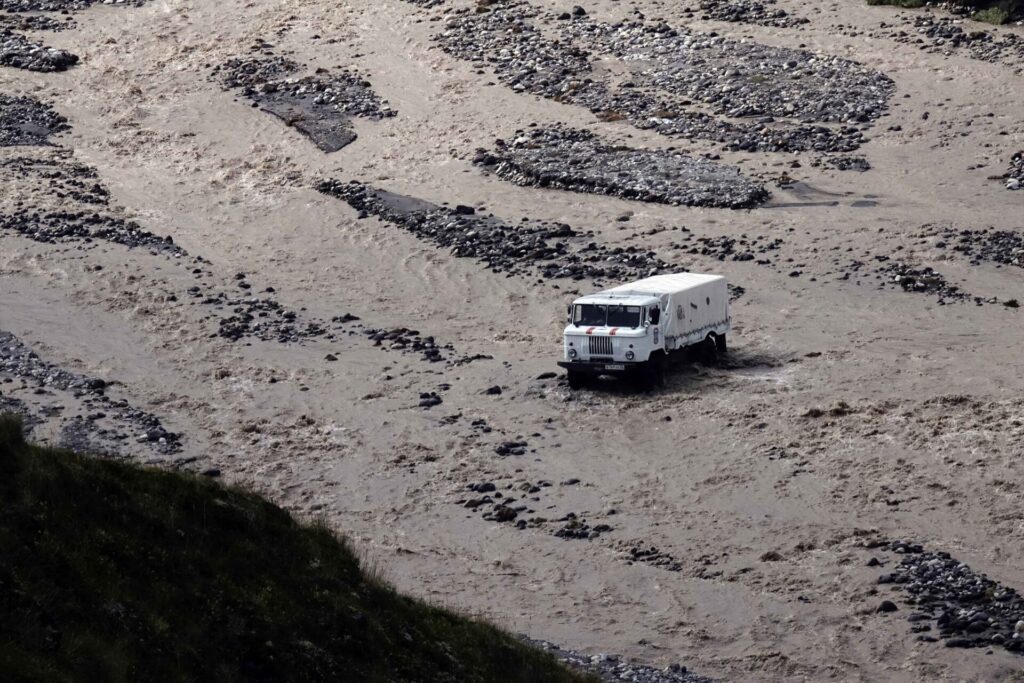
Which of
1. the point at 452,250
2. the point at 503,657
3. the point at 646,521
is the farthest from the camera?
the point at 452,250

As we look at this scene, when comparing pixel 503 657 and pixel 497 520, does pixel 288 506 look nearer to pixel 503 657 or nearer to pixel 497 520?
pixel 497 520

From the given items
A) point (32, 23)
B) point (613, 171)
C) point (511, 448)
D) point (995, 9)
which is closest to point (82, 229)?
Answer: point (613, 171)

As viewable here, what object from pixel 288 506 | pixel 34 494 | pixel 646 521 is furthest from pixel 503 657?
pixel 288 506

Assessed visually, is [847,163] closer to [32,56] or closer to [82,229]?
[82,229]

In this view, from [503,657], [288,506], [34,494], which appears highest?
[34,494]

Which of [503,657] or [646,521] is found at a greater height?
[503,657]

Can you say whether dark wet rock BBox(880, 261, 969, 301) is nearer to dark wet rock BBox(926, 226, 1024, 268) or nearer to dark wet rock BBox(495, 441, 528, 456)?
dark wet rock BBox(926, 226, 1024, 268)

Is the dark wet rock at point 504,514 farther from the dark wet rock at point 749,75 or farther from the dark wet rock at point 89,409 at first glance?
the dark wet rock at point 749,75
